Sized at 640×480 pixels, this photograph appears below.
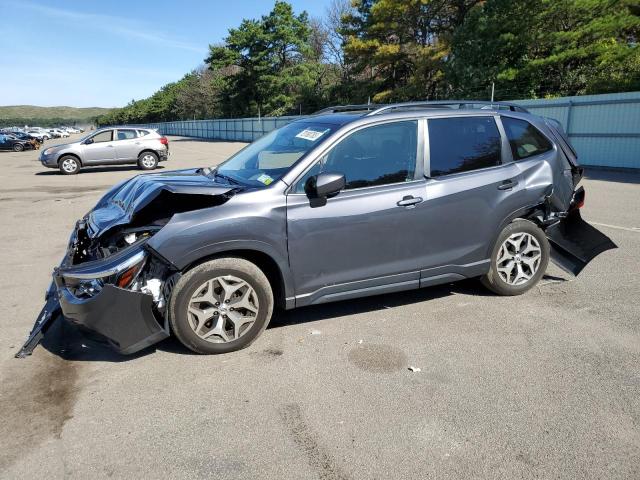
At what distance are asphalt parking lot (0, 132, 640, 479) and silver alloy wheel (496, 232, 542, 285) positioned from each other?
0.78 feet

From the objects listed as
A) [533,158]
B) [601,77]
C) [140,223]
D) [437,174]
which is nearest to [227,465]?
[140,223]

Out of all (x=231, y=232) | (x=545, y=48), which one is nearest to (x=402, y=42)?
(x=545, y=48)

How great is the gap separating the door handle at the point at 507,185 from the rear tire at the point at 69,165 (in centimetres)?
1736

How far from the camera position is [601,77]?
21.4 meters

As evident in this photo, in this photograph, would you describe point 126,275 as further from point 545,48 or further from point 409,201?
point 545,48

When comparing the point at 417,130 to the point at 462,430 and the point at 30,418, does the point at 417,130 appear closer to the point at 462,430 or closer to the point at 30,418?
the point at 462,430

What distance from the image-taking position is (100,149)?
18406 mm

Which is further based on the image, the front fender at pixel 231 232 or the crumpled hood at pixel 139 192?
the crumpled hood at pixel 139 192

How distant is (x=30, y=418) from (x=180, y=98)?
293ft

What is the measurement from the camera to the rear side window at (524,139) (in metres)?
4.83

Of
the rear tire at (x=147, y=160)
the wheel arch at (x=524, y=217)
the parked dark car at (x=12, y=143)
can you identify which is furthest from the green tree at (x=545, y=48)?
the parked dark car at (x=12, y=143)

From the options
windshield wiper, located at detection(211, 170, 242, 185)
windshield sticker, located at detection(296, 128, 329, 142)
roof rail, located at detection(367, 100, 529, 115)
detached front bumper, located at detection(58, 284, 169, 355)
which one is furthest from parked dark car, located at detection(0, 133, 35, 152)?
roof rail, located at detection(367, 100, 529, 115)

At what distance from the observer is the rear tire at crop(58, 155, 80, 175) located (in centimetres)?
1806

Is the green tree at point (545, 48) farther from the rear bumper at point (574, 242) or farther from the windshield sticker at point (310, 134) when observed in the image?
the windshield sticker at point (310, 134)
